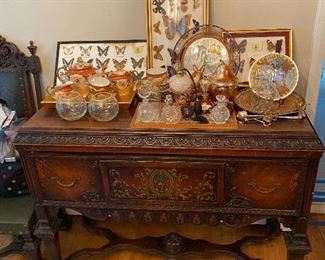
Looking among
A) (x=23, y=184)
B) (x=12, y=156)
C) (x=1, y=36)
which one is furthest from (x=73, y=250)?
(x=1, y=36)

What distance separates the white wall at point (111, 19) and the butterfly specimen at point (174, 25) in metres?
0.11

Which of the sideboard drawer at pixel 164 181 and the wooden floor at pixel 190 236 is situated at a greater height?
the sideboard drawer at pixel 164 181

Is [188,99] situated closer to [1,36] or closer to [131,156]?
[131,156]

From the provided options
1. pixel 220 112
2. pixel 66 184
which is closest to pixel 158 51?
pixel 220 112

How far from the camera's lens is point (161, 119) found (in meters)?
1.36

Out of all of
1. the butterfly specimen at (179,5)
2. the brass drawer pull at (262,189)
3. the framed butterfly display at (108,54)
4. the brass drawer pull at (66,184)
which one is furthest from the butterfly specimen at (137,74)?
the brass drawer pull at (262,189)

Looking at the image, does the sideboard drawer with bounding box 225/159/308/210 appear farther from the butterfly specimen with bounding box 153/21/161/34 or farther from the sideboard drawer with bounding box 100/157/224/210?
the butterfly specimen with bounding box 153/21/161/34

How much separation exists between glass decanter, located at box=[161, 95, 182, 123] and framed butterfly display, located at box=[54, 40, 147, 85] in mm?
304

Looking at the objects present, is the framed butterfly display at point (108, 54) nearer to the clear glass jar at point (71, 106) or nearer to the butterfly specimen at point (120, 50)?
the butterfly specimen at point (120, 50)

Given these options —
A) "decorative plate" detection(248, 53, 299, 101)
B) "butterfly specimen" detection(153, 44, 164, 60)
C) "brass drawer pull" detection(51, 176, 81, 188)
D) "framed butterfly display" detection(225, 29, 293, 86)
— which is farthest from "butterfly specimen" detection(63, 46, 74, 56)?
"decorative plate" detection(248, 53, 299, 101)

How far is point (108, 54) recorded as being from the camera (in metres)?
1.68

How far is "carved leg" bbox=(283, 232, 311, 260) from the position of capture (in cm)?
142

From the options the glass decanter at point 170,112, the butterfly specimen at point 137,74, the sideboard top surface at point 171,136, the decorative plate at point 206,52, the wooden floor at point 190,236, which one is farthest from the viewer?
the wooden floor at point 190,236

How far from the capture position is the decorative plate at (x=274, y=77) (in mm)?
1411
